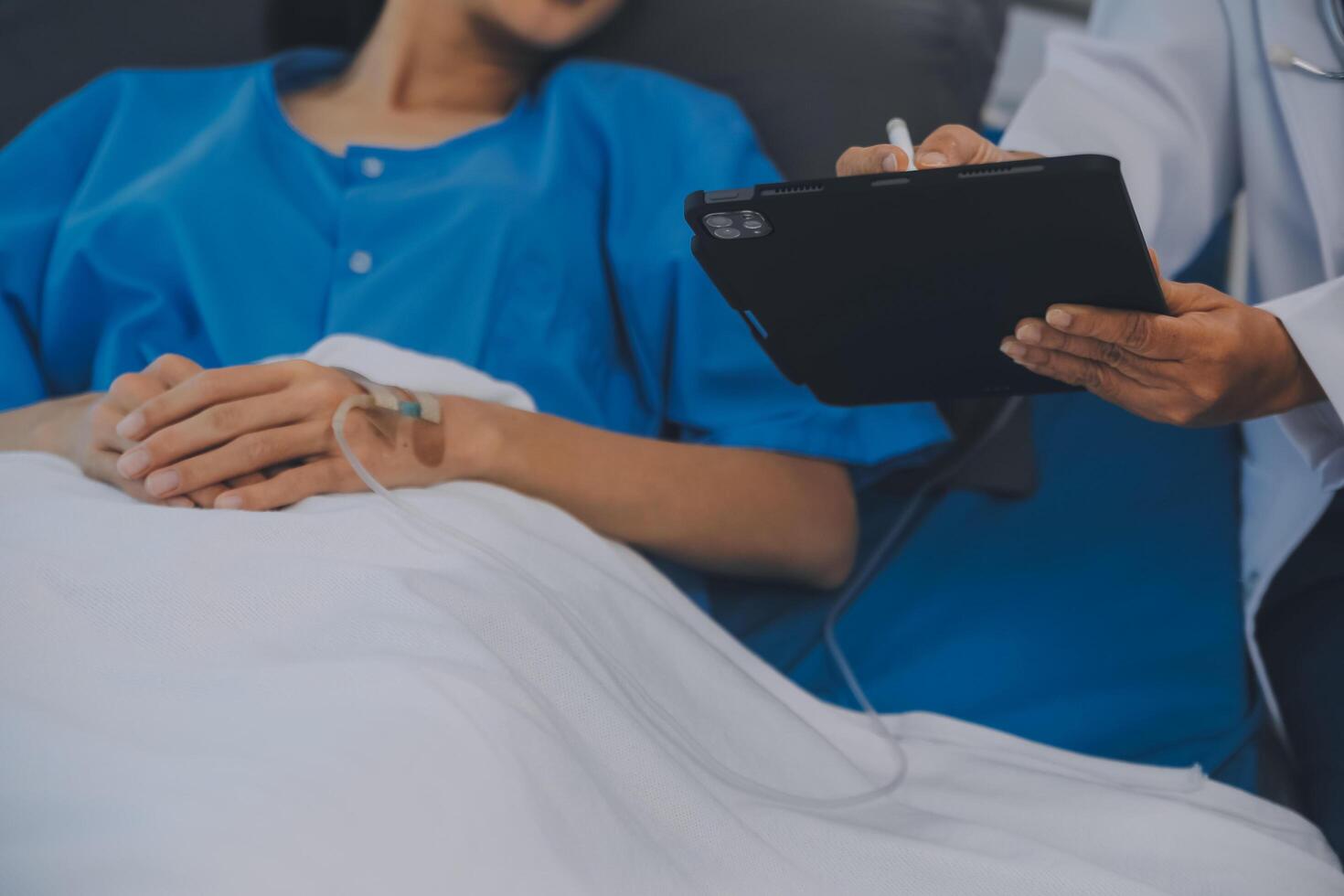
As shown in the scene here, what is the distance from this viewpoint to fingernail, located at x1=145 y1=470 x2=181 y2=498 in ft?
2.80

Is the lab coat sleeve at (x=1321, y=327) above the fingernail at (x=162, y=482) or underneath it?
above

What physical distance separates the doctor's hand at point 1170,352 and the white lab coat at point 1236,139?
0.75 ft

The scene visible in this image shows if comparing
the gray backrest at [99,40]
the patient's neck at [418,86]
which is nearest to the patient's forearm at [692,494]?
the patient's neck at [418,86]

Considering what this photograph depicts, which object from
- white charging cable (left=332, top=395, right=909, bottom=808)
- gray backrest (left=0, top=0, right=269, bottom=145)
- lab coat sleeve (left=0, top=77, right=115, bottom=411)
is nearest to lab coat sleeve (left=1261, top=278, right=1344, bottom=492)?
white charging cable (left=332, top=395, right=909, bottom=808)

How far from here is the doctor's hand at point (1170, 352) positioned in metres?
0.73

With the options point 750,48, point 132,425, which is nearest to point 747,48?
point 750,48

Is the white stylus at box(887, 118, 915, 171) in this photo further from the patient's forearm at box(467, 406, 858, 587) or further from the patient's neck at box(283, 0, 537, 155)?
the patient's neck at box(283, 0, 537, 155)

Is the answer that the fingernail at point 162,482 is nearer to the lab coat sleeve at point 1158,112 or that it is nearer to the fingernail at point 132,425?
the fingernail at point 132,425

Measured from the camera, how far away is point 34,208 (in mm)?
1214

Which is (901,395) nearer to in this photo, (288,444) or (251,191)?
(288,444)

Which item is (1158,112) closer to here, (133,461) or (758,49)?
(758,49)

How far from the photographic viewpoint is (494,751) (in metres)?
0.62

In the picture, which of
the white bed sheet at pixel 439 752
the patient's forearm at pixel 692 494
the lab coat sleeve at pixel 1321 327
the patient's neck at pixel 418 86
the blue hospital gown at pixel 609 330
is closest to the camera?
the white bed sheet at pixel 439 752

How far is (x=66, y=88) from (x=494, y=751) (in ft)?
3.79
